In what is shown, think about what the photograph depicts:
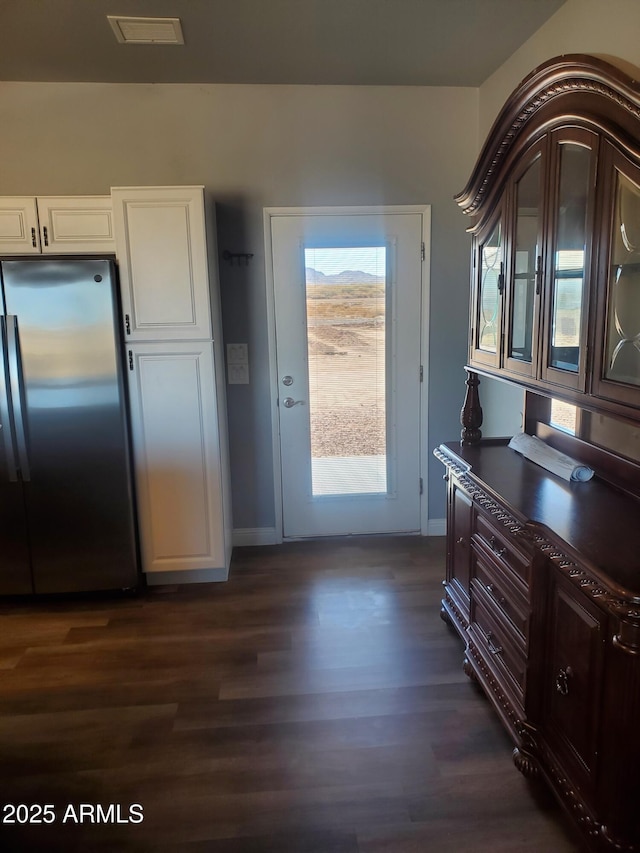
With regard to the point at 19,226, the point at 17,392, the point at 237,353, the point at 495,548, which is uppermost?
the point at 19,226

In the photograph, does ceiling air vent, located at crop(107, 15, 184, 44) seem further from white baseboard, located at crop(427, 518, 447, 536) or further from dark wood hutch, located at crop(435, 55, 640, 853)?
white baseboard, located at crop(427, 518, 447, 536)

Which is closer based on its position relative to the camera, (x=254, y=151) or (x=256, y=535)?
(x=254, y=151)

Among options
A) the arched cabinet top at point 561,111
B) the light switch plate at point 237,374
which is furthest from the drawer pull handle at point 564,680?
the light switch plate at point 237,374

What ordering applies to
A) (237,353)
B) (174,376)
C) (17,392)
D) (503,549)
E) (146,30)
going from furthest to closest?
(237,353), (174,376), (17,392), (146,30), (503,549)

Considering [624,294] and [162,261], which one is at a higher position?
[162,261]

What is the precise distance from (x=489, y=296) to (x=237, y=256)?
66.1 inches

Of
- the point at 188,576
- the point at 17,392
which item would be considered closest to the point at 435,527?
the point at 188,576

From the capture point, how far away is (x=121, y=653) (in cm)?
258

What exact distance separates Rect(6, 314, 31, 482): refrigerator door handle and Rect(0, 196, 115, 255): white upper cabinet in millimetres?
435

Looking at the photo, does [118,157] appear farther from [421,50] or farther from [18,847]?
[18,847]

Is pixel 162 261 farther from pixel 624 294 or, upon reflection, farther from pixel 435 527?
pixel 435 527

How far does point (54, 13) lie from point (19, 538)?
8.07 feet

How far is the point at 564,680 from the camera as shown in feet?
5.25

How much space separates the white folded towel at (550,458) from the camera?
6.39 feet
